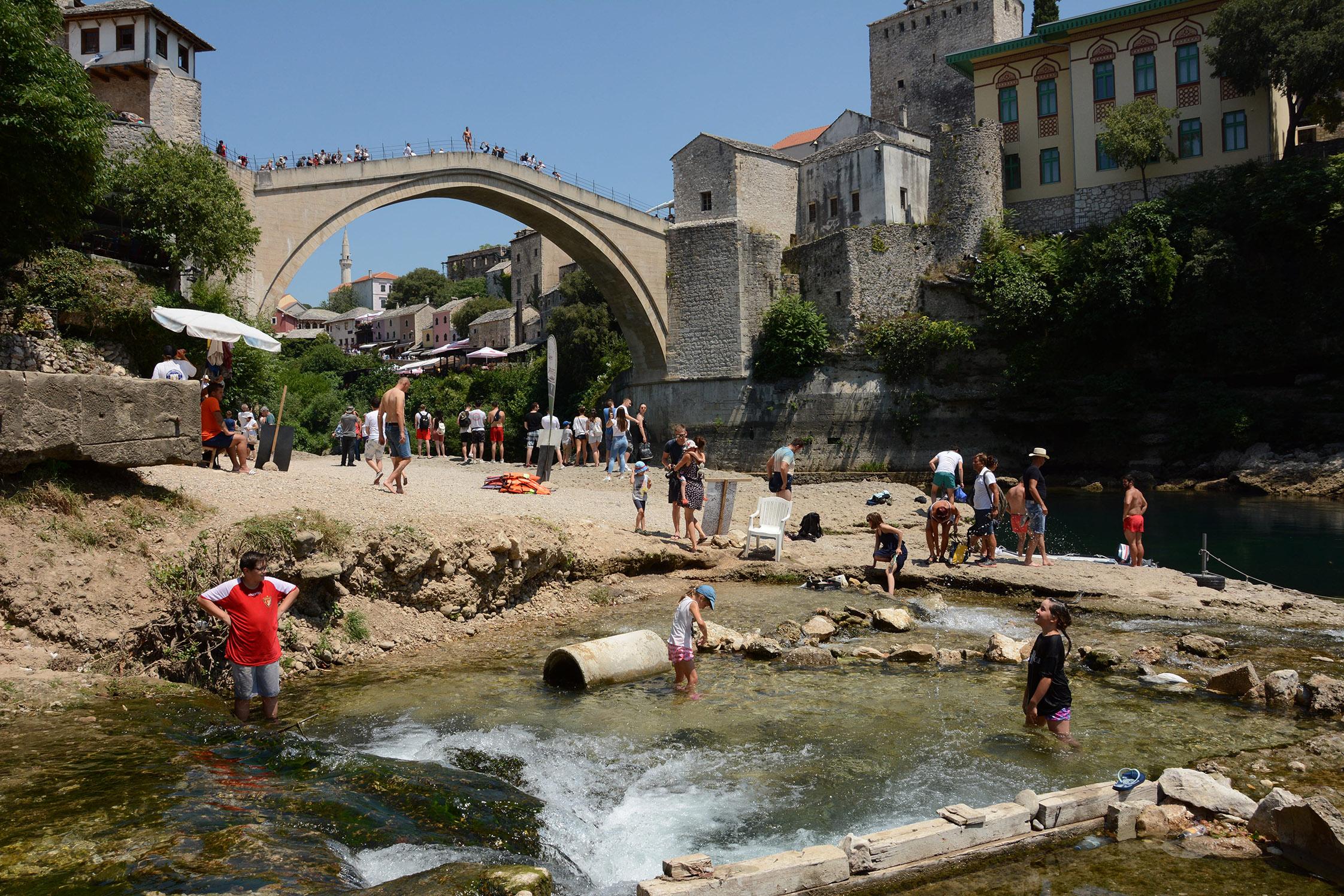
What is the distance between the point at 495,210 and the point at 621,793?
27894 millimetres

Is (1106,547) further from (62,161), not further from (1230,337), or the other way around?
(62,161)

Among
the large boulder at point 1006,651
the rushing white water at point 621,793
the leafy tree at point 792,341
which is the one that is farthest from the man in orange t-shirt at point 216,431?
the leafy tree at point 792,341

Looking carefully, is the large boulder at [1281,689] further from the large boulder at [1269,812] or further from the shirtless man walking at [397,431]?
the shirtless man walking at [397,431]

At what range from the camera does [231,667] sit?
653 centimetres

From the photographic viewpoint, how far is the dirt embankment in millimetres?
7402

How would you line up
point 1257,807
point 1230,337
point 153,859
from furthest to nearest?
point 1230,337 < point 1257,807 < point 153,859

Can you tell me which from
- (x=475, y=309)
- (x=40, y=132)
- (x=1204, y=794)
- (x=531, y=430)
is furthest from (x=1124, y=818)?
(x=475, y=309)

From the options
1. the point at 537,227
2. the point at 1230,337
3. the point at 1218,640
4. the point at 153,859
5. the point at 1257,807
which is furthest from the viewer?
the point at 537,227

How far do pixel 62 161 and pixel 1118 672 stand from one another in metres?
18.1

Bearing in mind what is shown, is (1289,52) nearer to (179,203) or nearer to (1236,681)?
(1236,681)

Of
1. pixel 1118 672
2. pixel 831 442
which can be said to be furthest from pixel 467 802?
pixel 831 442

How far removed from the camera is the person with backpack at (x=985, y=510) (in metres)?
13.1

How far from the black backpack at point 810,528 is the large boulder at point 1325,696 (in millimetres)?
8036

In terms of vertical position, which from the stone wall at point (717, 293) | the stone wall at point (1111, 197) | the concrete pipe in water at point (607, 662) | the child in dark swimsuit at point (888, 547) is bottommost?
the concrete pipe in water at point (607, 662)
